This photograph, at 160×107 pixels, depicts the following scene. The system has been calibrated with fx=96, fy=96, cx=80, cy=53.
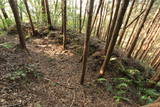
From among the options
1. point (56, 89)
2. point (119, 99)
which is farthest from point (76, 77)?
point (119, 99)

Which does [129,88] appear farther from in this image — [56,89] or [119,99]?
[56,89]

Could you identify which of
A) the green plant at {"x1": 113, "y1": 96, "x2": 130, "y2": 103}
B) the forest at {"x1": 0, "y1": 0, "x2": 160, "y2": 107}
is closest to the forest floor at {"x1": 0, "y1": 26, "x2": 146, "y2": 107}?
the forest at {"x1": 0, "y1": 0, "x2": 160, "y2": 107}

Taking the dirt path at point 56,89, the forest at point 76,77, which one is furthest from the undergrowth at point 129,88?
the dirt path at point 56,89

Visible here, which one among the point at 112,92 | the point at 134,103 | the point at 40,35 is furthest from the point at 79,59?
the point at 40,35

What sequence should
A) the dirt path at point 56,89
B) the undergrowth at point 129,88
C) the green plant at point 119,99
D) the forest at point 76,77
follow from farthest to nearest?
the undergrowth at point 129,88 → the green plant at point 119,99 → the forest at point 76,77 → the dirt path at point 56,89

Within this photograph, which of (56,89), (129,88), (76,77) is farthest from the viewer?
(76,77)

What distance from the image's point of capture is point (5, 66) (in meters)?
3.88

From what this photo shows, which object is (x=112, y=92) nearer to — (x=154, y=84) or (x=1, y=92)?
(x=154, y=84)

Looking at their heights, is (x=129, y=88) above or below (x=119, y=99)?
below

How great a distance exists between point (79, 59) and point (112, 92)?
2.89 metres

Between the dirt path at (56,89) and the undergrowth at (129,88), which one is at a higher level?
the dirt path at (56,89)

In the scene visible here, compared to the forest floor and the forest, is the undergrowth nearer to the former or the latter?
the forest

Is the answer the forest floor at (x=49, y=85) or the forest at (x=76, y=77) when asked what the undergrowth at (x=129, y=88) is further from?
the forest floor at (x=49, y=85)

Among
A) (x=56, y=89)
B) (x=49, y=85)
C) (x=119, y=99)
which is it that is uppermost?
(x=49, y=85)
